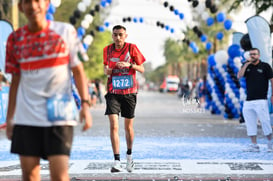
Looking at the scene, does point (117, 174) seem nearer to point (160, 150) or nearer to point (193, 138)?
point (160, 150)

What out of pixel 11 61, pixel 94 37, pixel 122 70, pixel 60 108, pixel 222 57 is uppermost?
pixel 94 37

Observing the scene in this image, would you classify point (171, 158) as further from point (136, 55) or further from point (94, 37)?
point (94, 37)

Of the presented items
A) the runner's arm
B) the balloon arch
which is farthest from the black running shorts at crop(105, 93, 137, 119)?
the balloon arch

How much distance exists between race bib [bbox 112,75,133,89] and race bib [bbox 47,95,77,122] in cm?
347

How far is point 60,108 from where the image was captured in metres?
3.92

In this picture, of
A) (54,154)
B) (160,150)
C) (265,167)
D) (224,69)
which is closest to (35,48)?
(54,154)

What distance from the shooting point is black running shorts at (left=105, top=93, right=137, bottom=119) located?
7555 millimetres

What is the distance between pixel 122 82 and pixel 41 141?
3.64 m

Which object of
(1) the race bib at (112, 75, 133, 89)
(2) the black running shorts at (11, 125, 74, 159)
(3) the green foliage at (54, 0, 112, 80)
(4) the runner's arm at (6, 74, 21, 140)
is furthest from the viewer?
(3) the green foliage at (54, 0, 112, 80)

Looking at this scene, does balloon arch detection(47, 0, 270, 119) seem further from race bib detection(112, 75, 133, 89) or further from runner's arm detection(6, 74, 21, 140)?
runner's arm detection(6, 74, 21, 140)

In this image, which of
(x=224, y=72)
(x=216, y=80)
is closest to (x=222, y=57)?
(x=224, y=72)

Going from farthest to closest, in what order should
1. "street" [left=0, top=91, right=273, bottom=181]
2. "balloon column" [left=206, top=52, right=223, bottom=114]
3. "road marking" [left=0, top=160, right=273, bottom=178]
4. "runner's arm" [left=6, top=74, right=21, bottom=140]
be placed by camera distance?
"balloon column" [left=206, top=52, right=223, bottom=114], "road marking" [left=0, top=160, right=273, bottom=178], "street" [left=0, top=91, right=273, bottom=181], "runner's arm" [left=6, top=74, right=21, bottom=140]

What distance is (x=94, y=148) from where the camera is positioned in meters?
10.4

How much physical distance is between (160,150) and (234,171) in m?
2.84
